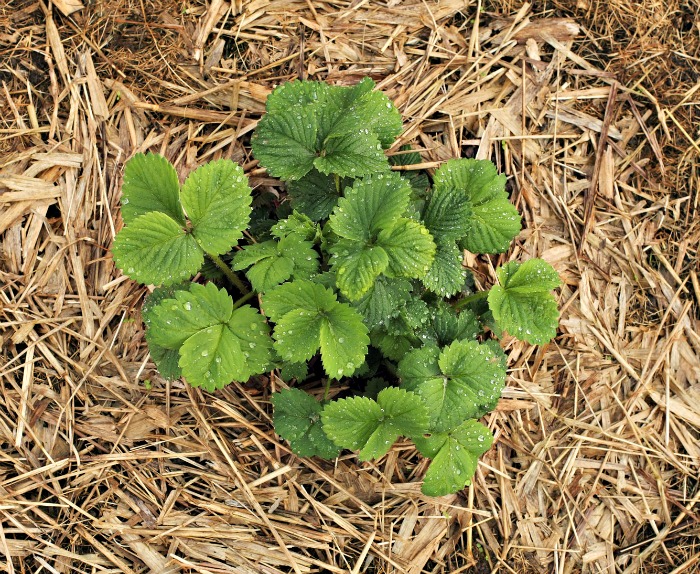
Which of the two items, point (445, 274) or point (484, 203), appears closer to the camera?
point (445, 274)

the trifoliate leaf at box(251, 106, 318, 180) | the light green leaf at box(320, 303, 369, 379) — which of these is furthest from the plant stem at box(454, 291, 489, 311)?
the trifoliate leaf at box(251, 106, 318, 180)

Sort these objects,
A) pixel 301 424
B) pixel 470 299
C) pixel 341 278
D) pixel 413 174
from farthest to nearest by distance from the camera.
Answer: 1. pixel 413 174
2. pixel 470 299
3. pixel 301 424
4. pixel 341 278

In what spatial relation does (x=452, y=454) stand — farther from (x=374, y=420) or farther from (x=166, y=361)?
(x=166, y=361)

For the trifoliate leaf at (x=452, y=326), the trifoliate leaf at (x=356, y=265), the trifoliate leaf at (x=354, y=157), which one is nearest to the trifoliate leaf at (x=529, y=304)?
the trifoliate leaf at (x=452, y=326)

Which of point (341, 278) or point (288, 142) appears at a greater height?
point (288, 142)

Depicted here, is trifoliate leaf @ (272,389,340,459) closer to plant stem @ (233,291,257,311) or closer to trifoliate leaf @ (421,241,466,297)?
plant stem @ (233,291,257,311)

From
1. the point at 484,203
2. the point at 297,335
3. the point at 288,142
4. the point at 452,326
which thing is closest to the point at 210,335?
the point at 297,335

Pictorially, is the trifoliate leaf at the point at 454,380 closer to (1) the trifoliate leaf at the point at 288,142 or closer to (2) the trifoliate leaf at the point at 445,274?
(2) the trifoliate leaf at the point at 445,274
